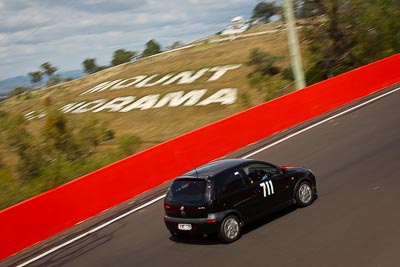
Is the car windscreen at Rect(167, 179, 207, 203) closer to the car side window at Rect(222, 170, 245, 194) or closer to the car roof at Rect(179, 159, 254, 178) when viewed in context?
the car roof at Rect(179, 159, 254, 178)

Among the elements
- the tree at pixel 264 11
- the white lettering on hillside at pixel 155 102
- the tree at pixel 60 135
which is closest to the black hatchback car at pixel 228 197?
the tree at pixel 60 135

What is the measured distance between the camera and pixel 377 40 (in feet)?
119

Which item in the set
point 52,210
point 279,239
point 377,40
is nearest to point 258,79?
point 377,40

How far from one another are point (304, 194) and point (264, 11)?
1028 inches

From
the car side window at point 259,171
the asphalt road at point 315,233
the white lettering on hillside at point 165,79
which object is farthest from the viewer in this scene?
the white lettering on hillside at point 165,79

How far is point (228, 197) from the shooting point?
1041 cm

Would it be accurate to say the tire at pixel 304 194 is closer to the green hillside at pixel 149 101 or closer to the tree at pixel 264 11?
the green hillside at pixel 149 101

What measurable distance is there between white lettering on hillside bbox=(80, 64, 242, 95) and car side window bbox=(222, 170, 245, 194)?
40537 millimetres

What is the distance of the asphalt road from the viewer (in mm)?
8758

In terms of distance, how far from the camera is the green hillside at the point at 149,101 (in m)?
22.1

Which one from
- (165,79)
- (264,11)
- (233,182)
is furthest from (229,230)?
(165,79)

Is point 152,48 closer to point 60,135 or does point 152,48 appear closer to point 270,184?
point 60,135

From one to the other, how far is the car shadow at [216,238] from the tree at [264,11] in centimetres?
2479

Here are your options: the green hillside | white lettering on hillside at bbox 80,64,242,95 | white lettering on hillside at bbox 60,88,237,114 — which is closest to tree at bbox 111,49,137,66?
the green hillside
